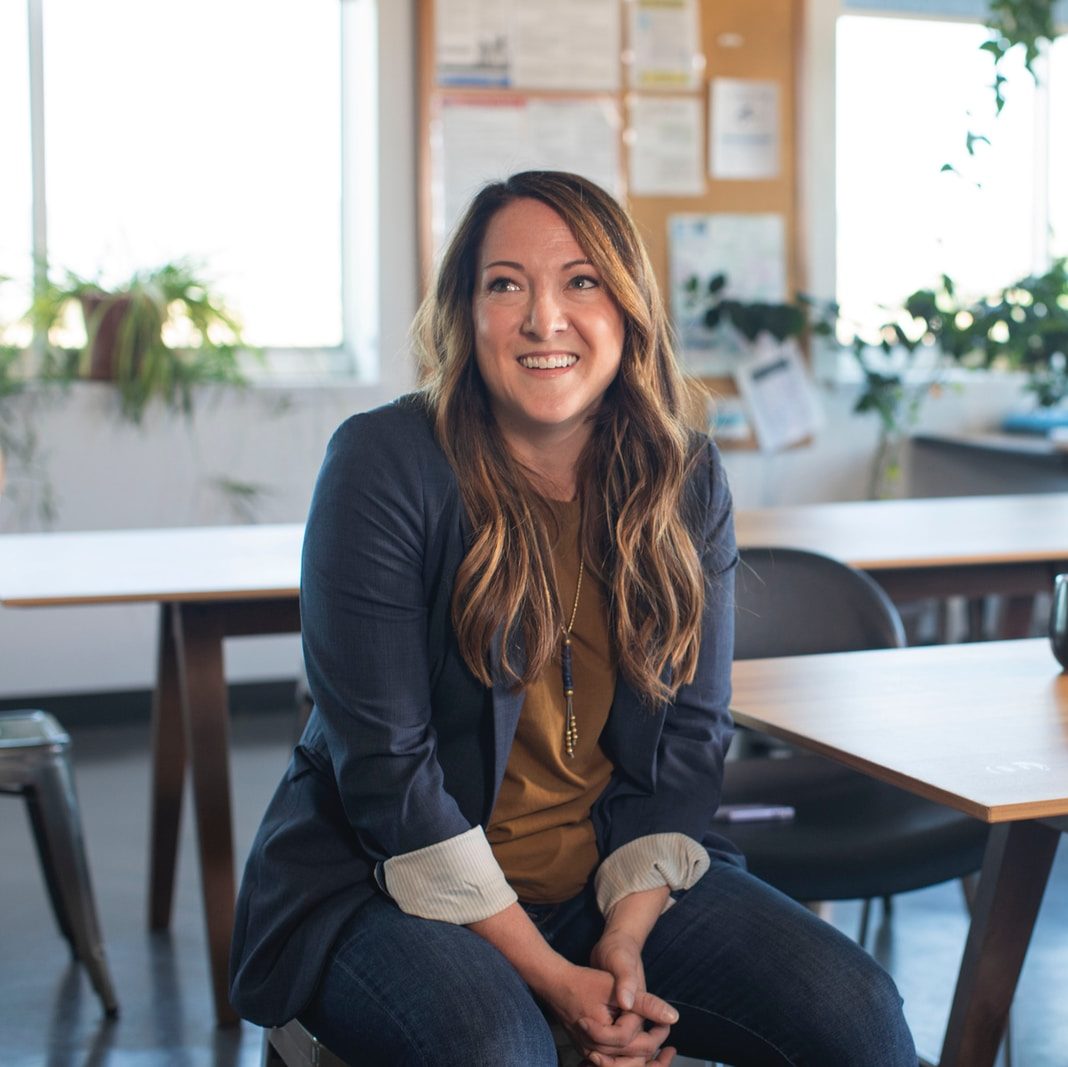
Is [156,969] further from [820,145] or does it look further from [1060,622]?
[820,145]

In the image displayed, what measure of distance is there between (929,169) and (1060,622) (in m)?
3.84

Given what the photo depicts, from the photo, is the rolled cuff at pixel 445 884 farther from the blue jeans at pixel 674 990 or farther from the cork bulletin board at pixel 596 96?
the cork bulletin board at pixel 596 96

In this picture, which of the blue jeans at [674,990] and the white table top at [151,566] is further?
the white table top at [151,566]

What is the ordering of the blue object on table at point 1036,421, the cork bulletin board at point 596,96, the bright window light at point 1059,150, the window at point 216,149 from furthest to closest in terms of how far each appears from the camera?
the bright window light at point 1059,150, the blue object on table at point 1036,421, the cork bulletin board at point 596,96, the window at point 216,149

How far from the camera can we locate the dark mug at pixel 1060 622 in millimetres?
1798

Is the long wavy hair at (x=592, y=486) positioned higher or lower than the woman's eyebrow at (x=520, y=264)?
lower

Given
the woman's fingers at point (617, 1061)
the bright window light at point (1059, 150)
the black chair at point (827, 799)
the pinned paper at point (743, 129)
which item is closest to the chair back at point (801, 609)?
the black chair at point (827, 799)

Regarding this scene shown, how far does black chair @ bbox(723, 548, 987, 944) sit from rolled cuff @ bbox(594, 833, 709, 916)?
0.37 m

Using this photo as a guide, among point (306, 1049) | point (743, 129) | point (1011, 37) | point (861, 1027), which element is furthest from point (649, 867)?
point (743, 129)

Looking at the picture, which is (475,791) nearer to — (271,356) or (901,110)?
(271,356)

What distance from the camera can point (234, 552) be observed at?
280 cm

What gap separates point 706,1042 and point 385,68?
11.9ft

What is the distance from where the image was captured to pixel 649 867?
152cm

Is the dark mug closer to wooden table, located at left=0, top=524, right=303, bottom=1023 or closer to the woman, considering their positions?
the woman
